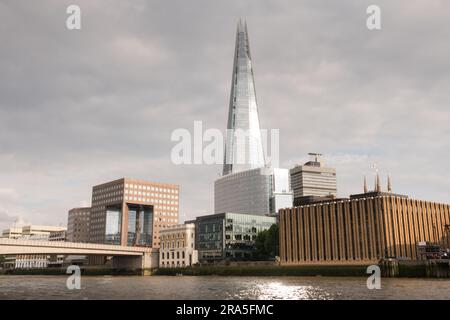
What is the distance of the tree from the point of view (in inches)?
6516

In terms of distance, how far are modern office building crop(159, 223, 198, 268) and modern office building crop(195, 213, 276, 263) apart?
3.57 meters

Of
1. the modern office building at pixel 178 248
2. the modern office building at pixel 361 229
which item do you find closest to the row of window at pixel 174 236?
the modern office building at pixel 178 248

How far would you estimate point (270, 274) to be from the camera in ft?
432

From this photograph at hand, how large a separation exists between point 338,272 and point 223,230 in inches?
2675

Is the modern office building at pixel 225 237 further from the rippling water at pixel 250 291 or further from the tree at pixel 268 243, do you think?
the rippling water at pixel 250 291

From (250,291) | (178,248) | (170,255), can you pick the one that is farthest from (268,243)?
(250,291)

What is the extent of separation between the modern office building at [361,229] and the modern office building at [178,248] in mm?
44332

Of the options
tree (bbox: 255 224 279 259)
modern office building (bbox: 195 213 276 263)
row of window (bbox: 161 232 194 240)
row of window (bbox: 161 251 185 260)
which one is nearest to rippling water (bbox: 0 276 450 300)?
tree (bbox: 255 224 279 259)

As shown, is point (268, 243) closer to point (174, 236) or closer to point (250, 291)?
point (174, 236)

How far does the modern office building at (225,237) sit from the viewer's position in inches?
6983

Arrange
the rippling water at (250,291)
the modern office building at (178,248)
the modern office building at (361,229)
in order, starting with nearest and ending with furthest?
the rippling water at (250,291) < the modern office building at (361,229) < the modern office building at (178,248)

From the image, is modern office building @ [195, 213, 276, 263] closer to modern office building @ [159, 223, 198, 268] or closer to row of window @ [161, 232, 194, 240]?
modern office building @ [159, 223, 198, 268]
